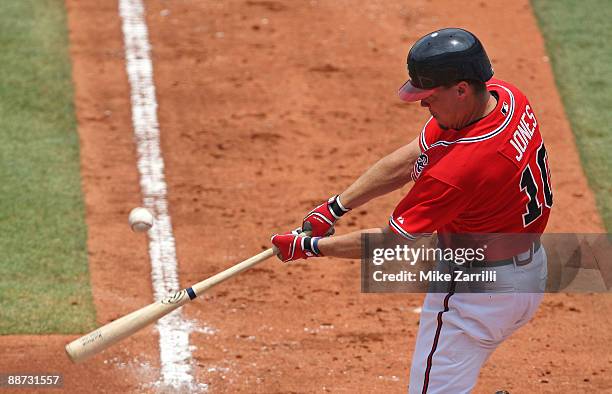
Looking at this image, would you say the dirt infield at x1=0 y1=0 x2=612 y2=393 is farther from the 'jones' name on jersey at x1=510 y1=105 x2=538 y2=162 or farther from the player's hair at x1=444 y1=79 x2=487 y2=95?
the player's hair at x1=444 y1=79 x2=487 y2=95

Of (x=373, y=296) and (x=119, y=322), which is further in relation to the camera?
(x=373, y=296)

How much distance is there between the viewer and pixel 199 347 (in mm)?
7004

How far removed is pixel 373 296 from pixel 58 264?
2.30 meters

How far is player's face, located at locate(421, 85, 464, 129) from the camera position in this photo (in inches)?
201

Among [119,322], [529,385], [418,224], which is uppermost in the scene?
[418,224]

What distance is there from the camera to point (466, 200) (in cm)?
506

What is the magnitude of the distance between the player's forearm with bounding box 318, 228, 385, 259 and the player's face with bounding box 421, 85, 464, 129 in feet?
2.06

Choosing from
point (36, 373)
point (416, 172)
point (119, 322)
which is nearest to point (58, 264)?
point (36, 373)

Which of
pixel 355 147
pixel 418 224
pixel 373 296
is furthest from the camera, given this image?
pixel 355 147

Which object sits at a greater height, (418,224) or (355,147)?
(418,224)

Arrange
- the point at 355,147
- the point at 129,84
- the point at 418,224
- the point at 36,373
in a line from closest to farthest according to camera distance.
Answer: the point at 418,224 → the point at 36,373 → the point at 355,147 → the point at 129,84

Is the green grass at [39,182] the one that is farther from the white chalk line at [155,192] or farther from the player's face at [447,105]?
the player's face at [447,105]

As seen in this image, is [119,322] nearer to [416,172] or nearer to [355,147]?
[416,172]

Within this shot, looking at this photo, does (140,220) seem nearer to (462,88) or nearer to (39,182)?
(39,182)
